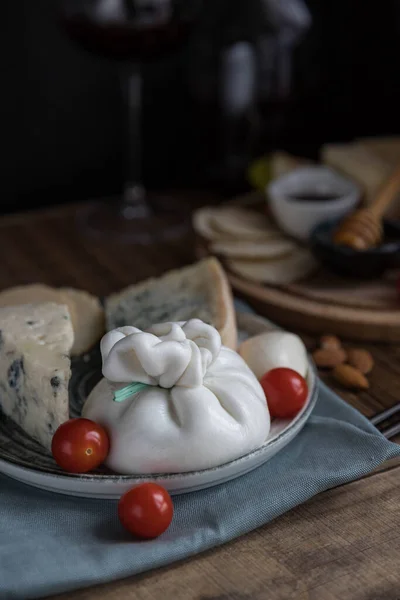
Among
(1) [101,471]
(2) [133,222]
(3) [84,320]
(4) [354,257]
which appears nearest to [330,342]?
(4) [354,257]

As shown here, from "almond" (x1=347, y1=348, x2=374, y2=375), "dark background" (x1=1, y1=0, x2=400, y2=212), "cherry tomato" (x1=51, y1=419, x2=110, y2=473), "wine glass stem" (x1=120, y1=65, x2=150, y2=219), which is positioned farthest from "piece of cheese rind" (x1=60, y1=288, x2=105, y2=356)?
"dark background" (x1=1, y1=0, x2=400, y2=212)

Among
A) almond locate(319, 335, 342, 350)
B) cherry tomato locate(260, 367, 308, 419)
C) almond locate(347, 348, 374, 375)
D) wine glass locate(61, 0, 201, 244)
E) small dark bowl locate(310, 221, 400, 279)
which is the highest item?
wine glass locate(61, 0, 201, 244)

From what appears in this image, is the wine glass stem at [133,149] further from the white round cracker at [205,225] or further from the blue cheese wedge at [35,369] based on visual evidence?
the blue cheese wedge at [35,369]

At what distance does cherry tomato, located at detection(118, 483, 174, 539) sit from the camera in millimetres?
1060

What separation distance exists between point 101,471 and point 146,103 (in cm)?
155

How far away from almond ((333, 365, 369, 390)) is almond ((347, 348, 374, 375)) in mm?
30

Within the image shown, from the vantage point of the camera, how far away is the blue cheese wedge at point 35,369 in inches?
47.0

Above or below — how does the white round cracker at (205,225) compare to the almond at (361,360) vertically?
above

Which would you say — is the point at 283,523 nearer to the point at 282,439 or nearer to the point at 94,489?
the point at 282,439

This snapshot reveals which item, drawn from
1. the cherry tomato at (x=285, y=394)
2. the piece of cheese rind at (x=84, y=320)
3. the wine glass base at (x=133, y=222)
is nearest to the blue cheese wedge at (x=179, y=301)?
the piece of cheese rind at (x=84, y=320)

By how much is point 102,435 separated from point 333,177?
115 centimetres

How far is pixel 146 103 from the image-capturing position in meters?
2.49

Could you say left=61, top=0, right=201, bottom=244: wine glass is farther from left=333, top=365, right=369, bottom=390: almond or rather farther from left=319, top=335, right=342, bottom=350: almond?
left=333, top=365, right=369, bottom=390: almond

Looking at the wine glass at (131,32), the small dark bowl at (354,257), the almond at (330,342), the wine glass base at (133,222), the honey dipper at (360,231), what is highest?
the wine glass at (131,32)
